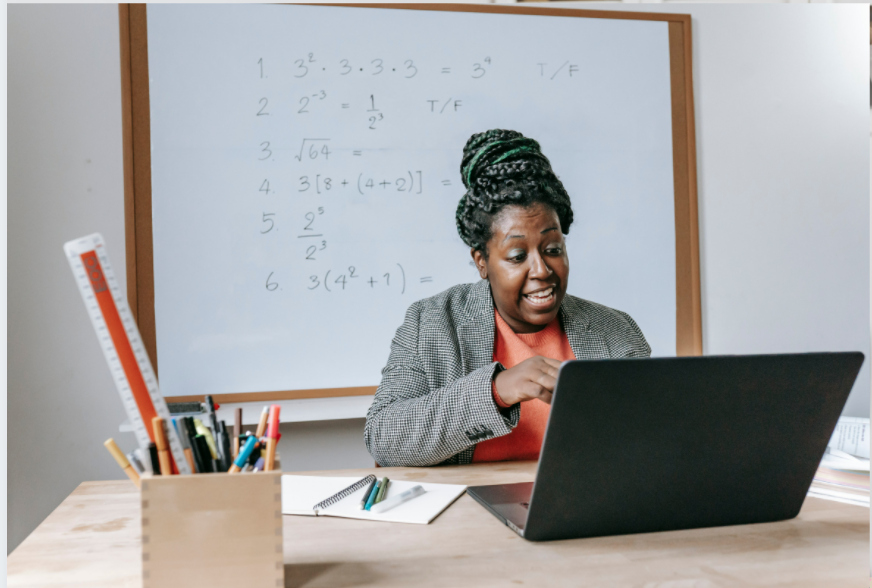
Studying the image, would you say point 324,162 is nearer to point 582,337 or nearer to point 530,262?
point 530,262

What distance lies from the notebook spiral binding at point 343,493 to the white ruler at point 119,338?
30 centimetres

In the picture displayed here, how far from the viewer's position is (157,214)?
190 cm

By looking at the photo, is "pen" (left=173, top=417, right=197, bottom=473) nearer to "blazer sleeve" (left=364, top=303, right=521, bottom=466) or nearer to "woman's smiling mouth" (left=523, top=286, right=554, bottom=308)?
"blazer sleeve" (left=364, top=303, right=521, bottom=466)

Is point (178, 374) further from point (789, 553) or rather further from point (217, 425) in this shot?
point (789, 553)

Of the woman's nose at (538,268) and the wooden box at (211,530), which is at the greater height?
the woman's nose at (538,268)

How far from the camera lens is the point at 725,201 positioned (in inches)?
88.3

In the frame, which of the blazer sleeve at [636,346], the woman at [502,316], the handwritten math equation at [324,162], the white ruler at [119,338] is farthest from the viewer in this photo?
the handwritten math equation at [324,162]

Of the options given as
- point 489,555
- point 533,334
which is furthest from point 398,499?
point 533,334

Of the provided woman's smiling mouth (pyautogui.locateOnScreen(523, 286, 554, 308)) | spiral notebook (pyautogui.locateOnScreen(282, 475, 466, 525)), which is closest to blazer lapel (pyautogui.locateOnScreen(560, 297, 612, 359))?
woman's smiling mouth (pyautogui.locateOnScreen(523, 286, 554, 308))

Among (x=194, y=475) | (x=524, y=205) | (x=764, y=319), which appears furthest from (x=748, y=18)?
(x=194, y=475)

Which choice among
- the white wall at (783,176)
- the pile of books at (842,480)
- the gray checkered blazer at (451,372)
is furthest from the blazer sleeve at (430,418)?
the white wall at (783,176)

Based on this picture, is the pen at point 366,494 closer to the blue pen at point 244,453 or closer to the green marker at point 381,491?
the green marker at point 381,491

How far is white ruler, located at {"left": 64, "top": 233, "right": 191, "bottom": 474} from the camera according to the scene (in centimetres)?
51

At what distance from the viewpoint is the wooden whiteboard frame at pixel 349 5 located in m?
1.88
